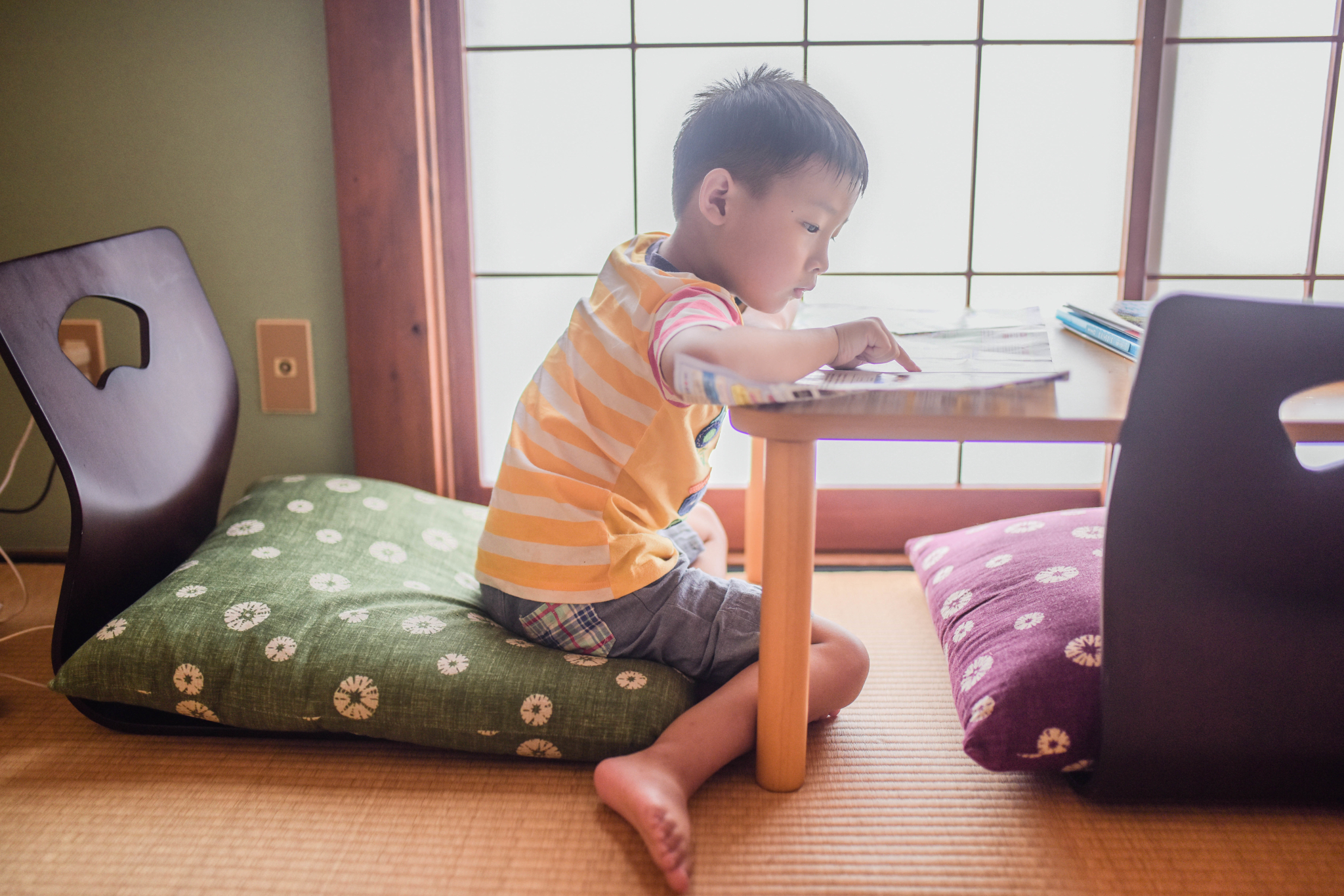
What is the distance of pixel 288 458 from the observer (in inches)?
63.1

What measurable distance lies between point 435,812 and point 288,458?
915 millimetres

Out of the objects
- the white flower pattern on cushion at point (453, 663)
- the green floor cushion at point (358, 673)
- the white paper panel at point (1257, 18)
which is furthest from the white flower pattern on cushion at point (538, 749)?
the white paper panel at point (1257, 18)

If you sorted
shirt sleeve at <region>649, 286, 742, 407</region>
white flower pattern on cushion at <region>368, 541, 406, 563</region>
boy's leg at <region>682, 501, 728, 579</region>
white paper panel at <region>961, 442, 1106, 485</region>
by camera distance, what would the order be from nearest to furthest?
shirt sleeve at <region>649, 286, 742, 407</region>
white flower pattern on cushion at <region>368, 541, 406, 563</region>
boy's leg at <region>682, 501, 728, 579</region>
white paper panel at <region>961, 442, 1106, 485</region>

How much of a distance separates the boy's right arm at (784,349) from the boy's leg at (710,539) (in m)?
0.48

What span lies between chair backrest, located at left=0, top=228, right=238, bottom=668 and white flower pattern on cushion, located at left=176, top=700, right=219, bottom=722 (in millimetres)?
161

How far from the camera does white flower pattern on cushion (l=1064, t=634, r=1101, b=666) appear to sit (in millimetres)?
892

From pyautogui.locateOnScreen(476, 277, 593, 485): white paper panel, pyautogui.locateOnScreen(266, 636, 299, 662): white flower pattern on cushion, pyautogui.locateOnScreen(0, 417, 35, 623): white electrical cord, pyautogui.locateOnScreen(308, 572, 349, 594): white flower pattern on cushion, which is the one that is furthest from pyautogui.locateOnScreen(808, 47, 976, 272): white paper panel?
pyautogui.locateOnScreen(0, 417, 35, 623): white electrical cord

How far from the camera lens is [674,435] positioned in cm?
97

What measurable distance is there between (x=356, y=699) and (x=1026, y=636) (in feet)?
2.36

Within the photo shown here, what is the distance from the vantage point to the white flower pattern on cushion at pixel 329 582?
1.09m

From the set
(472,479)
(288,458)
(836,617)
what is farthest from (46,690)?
(836,617)

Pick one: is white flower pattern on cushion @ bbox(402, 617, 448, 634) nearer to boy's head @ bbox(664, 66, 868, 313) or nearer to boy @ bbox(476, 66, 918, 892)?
boy @ bbox(476, 66, 918, 892)

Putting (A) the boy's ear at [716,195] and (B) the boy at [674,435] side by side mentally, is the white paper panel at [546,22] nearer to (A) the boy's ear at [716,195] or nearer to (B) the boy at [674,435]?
(B) the boy at [674,435]

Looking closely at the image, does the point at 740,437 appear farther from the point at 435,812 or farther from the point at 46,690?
the point at 46,690
